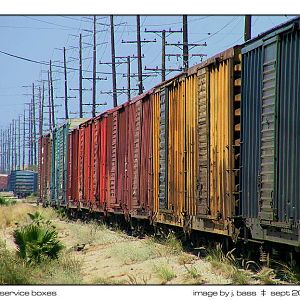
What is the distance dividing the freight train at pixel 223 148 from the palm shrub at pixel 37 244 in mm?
2783

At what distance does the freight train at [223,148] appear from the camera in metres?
11.1

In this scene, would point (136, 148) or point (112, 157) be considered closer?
point (136, 148)

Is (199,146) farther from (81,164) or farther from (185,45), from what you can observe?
(185,45)

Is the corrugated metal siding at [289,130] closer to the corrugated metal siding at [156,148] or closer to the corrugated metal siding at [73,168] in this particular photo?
the corrugated metal siding at [156,148]

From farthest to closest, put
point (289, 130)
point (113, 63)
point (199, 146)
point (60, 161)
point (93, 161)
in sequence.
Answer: point (113, 63) → point (60, 161) → point (93, 161) → point (199, 146) → point (289, 130)

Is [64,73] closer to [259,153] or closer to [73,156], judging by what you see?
[73,156]

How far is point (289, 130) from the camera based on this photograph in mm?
10898

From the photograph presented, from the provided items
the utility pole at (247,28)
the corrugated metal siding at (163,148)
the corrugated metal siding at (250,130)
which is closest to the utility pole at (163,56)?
the utility pole at (247,28)

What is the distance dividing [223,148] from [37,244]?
500 centimetres

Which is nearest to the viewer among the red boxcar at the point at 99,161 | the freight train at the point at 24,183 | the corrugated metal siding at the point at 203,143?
the corrugated metal siding at the point at 203,143

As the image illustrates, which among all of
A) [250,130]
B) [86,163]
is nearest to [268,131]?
[250,130]

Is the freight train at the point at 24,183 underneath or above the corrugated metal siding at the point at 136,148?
underneath

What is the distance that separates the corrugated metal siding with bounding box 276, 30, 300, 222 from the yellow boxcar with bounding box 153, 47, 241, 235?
2028 millimetres
